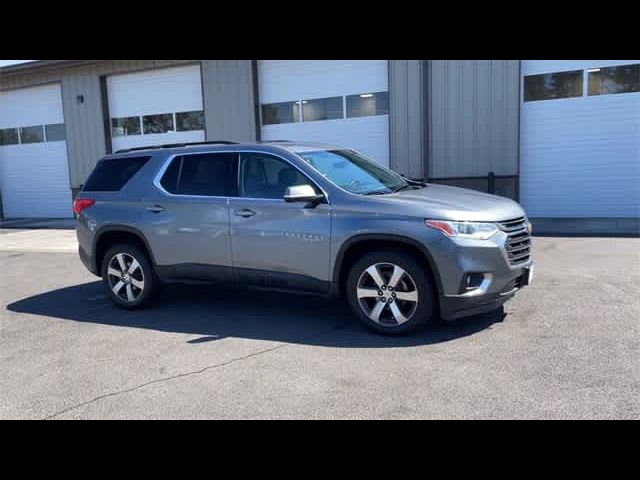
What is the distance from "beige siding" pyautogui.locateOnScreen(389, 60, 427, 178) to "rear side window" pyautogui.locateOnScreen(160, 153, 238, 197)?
28.1ft

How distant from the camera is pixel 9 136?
1945 cm

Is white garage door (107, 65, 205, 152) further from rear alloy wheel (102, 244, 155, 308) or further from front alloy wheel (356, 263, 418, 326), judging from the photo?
front alloy wheel (356, 263, 418, 326)

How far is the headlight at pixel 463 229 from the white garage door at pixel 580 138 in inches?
363

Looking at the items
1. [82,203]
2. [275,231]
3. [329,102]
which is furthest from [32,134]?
[275,231]

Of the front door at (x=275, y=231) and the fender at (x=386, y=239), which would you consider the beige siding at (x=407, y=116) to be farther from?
the fender at (x=386, y=239)

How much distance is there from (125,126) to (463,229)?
15.3 meters

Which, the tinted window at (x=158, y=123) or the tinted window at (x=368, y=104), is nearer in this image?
the tinted window at (x=368, y=104)

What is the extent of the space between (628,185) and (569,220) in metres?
1.58

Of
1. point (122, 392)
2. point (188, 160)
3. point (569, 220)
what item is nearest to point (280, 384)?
point (122, 392)

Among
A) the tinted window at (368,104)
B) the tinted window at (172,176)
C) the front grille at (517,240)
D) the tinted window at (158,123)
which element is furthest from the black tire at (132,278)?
the tinted window at (158,123)

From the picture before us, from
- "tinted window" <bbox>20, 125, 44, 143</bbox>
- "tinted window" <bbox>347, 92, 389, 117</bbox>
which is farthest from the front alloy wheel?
"tinted window" <bbox>20, 125, 44, 143</bbox>

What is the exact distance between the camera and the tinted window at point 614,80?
40.1 ft

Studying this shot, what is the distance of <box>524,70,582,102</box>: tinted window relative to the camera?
12.6 m

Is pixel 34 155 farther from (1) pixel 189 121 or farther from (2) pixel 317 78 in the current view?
(2) pixel 317 78
